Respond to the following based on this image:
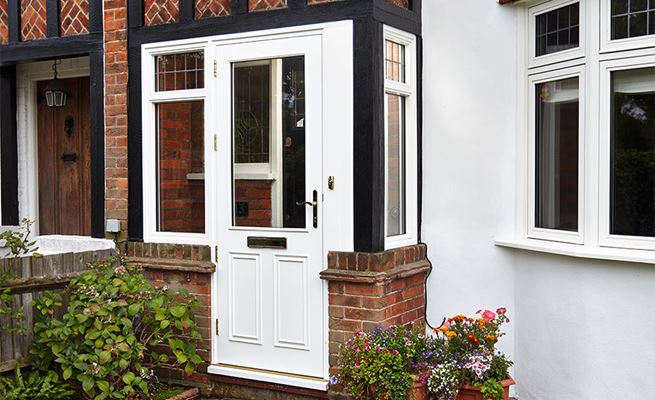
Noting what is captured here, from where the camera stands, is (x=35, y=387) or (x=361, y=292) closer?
(x=361, y=292)

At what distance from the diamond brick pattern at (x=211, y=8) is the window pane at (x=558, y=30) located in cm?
243

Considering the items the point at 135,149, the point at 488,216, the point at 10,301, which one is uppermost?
the point at 135,149

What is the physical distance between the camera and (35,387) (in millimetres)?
5707

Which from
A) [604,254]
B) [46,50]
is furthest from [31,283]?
[604,254]

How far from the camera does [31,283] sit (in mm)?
5895

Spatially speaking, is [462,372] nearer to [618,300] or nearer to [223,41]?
[618,300]

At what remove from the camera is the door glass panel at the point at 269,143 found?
5.82 m

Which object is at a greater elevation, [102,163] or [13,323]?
[102,163]

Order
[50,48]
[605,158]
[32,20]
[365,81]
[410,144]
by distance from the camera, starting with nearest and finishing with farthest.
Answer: [605,158] → [365,81] → [410,144] → [50,48] → [32,20]

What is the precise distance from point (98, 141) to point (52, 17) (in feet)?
4.27

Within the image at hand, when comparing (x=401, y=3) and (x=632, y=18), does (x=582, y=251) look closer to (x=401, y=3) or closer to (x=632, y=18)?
(x=632, y=18)

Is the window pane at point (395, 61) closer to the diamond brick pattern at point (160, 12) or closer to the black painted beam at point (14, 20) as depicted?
the diamond brick pattern at point (160, 12)

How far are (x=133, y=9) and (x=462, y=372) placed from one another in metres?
4.06

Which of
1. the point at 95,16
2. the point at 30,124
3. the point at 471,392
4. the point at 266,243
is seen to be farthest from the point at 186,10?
the point at 471,392
